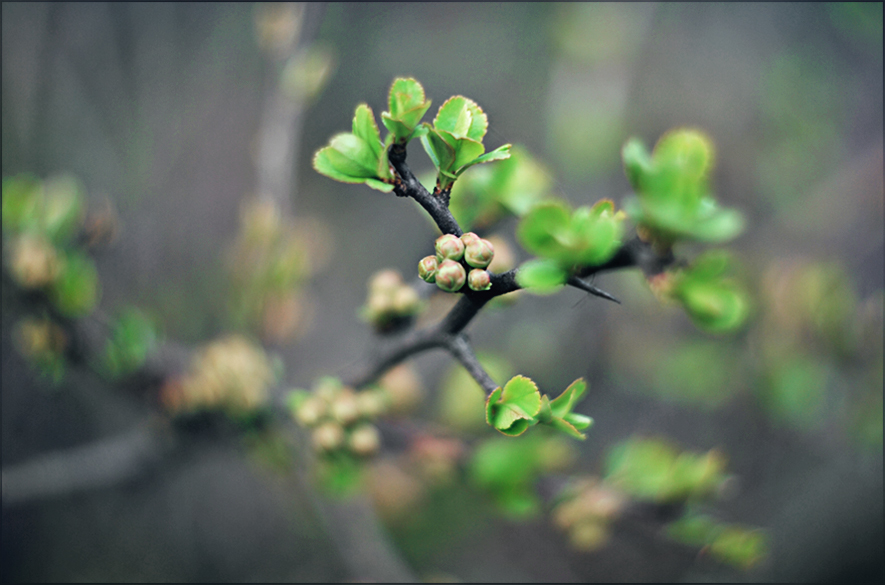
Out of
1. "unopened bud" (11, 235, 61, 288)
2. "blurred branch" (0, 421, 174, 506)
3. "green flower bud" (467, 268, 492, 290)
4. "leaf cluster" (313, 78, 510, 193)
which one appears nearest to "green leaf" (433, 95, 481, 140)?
"leaf cluster" (313, 78, 510, 193)

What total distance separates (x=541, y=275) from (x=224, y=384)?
2.21ft

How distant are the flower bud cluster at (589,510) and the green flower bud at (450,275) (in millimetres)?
558

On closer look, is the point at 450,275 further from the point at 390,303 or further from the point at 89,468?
the point at 89,468

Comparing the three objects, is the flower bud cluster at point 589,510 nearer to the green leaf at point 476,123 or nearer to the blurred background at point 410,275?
the blurred background at point 410,275

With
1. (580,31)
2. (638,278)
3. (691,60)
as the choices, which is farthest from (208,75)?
(691,60)

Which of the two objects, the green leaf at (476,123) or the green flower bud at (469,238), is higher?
the green leaf at (476,123)

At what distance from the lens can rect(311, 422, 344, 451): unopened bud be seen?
2.07ft

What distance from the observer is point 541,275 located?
0.35 meters

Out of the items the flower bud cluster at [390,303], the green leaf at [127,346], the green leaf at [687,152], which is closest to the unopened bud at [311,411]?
the flower bud cluster at [390,303]

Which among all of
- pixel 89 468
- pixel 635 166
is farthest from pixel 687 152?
pixel 89 468

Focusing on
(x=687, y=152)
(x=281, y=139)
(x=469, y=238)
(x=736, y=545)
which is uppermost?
(x=281, y=139)

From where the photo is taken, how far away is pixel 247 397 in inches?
32.0

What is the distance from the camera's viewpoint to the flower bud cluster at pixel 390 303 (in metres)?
0.58

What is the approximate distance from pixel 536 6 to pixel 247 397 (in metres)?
2.35
